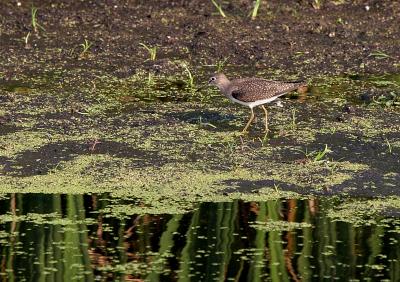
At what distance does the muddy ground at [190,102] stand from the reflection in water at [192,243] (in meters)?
0.28

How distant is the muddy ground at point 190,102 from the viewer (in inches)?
326

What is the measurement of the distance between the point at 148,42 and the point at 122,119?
2491mm

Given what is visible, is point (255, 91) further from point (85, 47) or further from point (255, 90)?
point (85, 47)

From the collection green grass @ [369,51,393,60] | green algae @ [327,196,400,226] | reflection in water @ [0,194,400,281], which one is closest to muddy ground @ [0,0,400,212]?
green grass @ [369,51,393,60]

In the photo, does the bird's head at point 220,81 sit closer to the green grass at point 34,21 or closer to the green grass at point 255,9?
the green grass at point 255,9

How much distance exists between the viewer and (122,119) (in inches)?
386

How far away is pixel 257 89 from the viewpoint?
31.4 feet

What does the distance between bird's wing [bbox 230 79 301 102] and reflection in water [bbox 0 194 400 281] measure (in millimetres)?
1901

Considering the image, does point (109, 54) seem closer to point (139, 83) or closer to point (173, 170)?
point (139, 83)

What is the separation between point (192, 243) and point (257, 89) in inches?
108

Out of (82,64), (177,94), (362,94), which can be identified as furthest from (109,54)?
(362,94)

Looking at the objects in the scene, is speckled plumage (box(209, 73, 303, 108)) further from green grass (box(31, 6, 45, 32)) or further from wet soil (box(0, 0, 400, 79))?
green grass (box(31, 6, 45, 32))

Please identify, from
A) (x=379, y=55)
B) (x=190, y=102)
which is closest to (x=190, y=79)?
(x=190, y=102)

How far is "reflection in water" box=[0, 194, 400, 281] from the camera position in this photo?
21.7ft
